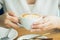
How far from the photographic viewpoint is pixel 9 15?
0.97 meters

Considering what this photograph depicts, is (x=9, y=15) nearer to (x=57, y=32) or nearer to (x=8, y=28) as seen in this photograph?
(x=8, y=28)

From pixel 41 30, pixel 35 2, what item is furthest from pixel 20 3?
pixel 41 30

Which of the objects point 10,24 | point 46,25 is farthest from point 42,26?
point 10,24

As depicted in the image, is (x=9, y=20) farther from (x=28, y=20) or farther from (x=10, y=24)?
(x=28, y=20)

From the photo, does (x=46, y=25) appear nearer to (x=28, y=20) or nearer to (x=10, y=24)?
(x=28, y=20)

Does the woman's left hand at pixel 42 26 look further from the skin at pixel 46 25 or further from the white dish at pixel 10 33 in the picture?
the white dish at pixel 10 33

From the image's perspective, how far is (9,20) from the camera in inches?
37.9

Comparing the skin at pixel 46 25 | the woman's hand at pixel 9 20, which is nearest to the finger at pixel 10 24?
the woman's hand at pixel 9 20

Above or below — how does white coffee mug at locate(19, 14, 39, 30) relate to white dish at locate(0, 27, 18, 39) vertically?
above

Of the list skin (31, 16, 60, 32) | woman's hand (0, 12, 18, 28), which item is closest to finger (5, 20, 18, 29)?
woman's hand (0, 12, 18, 28)

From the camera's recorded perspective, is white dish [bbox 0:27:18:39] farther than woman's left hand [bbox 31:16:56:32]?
No

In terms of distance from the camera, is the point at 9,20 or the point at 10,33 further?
the point at 9,20

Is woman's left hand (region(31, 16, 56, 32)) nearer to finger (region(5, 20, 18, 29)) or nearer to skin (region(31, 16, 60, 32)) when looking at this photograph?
skin (region(31, 16, 60, 32))

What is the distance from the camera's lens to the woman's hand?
0.95 metres
